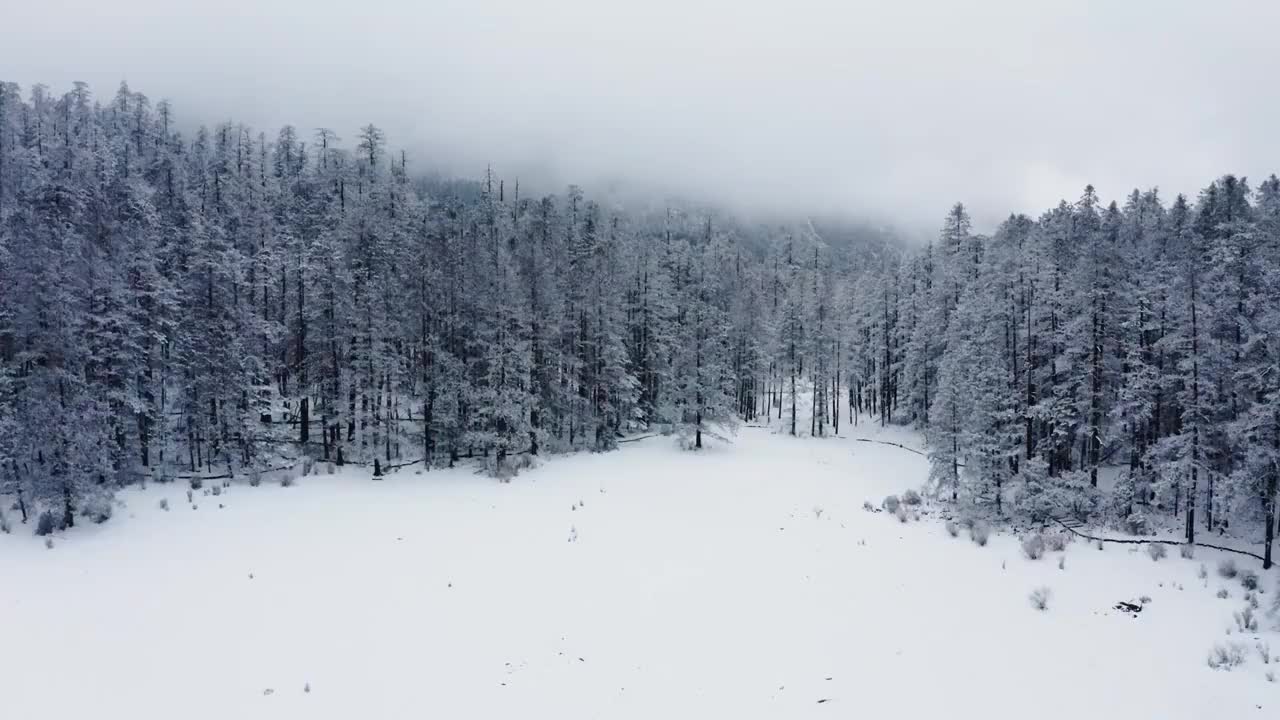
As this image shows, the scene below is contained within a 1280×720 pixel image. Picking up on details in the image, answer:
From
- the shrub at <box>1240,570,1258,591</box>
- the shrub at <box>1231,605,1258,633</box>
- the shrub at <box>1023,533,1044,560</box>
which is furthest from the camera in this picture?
the shrub at <box>1023,533,1044,560</box>

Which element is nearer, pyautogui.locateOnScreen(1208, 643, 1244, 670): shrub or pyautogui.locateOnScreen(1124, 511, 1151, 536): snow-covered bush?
pyautogui.locateOnScreen(1208, 643, 1244, 670): shrub

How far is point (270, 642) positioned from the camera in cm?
1281

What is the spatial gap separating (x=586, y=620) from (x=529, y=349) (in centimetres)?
2191

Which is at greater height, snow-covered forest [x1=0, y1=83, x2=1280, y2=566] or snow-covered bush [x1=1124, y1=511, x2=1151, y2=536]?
snow-covered forest [x1=0, y1=83, x2=1280, y2=566]

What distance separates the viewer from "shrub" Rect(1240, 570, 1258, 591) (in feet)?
59.9

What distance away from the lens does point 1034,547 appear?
20281 mm

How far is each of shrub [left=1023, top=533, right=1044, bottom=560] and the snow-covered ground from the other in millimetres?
341

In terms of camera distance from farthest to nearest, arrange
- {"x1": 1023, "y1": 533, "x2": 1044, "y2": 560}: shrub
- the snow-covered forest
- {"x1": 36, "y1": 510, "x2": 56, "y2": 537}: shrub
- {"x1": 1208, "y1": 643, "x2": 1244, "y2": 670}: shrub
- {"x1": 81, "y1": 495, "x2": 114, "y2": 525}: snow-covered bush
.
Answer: the snow-covered forest
{"x1": 81, "y1": 495, "x2": 114, "y2": 525}: snow-covered bush
{"x1": 1023, "y1": 533, "x2": 1044, "y2": 560}: shrub
{"x1": 36, "y1": 510, "x2": 56, "y2": 537}: shrub
{"x1": 1208, "y1": 643, "x2": 1244, "y2": 670}: shrub

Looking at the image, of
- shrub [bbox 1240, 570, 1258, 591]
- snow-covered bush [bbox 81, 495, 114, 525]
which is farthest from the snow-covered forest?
shrub [bbox 1240, 570, 1258, 591]

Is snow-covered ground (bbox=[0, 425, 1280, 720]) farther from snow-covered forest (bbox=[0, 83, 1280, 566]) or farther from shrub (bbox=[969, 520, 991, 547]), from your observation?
snow-covered forest (bbox=[0, 83, 1280, 566])

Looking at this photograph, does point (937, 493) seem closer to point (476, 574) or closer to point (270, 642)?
point (476, 574)

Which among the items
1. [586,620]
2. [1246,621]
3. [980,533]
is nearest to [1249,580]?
[1246,621]

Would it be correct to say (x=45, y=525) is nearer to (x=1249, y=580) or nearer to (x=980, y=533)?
(x=980, y=533)

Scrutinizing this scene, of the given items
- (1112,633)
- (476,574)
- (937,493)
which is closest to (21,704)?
(476,574)
